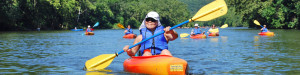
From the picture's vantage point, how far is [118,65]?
1090 cm

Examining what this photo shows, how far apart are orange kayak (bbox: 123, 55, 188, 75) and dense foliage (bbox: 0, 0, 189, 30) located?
1569 inches

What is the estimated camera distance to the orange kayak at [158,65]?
774 centimetres

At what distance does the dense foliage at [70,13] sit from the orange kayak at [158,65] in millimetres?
39857

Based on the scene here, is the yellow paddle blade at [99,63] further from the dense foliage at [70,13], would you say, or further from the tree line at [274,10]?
the tree line at [274,10]

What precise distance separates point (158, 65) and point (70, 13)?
5578 centimetres

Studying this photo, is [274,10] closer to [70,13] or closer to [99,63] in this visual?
[70,13]

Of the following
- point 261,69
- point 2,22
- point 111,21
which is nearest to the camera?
point 261,69

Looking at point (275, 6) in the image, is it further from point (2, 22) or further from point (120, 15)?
point (120, 15)

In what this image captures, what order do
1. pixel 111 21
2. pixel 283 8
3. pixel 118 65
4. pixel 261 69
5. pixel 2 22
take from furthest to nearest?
pixel 111 21 < pixel 283 8 < pixel 2 22 < pixel 118 65 < pixel 261 69

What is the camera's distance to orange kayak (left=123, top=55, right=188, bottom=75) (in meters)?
7.74

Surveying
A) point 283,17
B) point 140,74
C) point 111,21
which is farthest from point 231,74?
point 111,21

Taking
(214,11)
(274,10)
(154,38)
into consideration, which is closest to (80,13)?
(274,10)

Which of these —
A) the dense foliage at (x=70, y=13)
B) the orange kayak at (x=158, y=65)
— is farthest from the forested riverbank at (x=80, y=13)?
the orange kayak at (x=158, y=65)

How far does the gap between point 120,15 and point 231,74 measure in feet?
271
